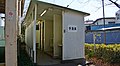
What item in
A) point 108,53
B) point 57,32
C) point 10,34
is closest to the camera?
point 10,34

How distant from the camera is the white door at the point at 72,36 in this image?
852 centimetres

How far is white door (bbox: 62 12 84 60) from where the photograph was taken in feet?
28.0

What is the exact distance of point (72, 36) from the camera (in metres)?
8.76

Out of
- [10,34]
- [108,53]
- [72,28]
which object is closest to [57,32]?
[72,28]

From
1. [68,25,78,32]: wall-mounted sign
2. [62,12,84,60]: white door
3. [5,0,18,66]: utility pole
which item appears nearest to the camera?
[5,0,18,66]: utility pole

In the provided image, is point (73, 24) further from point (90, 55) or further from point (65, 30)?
point (90, 55)

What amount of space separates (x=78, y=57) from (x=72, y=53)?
0.46 m

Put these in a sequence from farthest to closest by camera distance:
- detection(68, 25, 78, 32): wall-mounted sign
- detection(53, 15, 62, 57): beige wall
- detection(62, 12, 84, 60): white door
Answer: detection(53, 15, 62, 57): beige wall
detection(68, 25, 78, 32): wall-mounted sign
detection(62, 12, 84, 60): white door

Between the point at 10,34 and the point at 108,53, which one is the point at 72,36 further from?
the point at 10,34

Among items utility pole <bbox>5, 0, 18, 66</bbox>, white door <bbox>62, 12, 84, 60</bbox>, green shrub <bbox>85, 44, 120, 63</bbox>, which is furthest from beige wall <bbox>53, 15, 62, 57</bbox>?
utility pole <bbox>5, 0, 18, 66</bbox>

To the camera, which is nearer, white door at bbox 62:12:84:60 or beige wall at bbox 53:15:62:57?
white door at bbox 62:12:84:60

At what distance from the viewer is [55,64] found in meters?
8.01

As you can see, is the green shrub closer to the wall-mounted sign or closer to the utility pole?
the wall-mounted sign

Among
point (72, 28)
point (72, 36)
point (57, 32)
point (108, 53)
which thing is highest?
point (72, 28)
